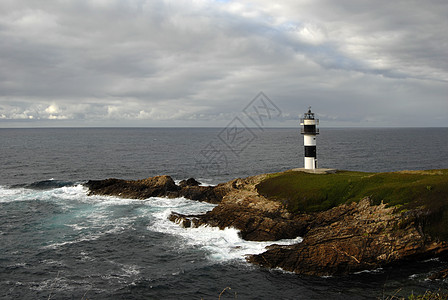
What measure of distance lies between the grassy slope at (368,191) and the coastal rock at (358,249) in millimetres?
1482

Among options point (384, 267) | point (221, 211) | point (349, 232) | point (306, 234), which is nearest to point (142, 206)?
point (221, 211)

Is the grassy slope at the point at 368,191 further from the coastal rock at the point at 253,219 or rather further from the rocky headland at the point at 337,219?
the coastal rock at the point at 253,219

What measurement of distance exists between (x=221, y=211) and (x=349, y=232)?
1468cm

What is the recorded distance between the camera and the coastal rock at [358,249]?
2631cm

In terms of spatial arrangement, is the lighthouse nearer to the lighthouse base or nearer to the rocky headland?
the lighthouse base

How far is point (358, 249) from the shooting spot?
88.8 feet

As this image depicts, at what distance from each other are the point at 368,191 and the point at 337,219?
4.81 meters

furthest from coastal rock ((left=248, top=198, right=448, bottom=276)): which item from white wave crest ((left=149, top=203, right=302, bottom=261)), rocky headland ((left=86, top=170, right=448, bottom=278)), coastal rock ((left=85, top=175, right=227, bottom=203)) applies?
coastal rock ((left=85, top=175, right=227, bottom=203))

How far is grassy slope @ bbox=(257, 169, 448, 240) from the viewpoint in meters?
29.1

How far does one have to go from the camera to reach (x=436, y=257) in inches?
1079

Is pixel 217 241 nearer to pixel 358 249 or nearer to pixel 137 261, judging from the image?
pixel 137 261

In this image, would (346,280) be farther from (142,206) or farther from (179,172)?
(179,172)

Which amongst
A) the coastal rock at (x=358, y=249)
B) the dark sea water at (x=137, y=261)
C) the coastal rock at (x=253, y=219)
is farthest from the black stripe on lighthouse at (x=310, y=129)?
the coastal rock at (x=358, y=249)

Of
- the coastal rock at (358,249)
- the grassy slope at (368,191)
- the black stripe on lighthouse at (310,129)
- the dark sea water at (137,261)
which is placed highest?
the black stripe on lighthouse at (310,129)
